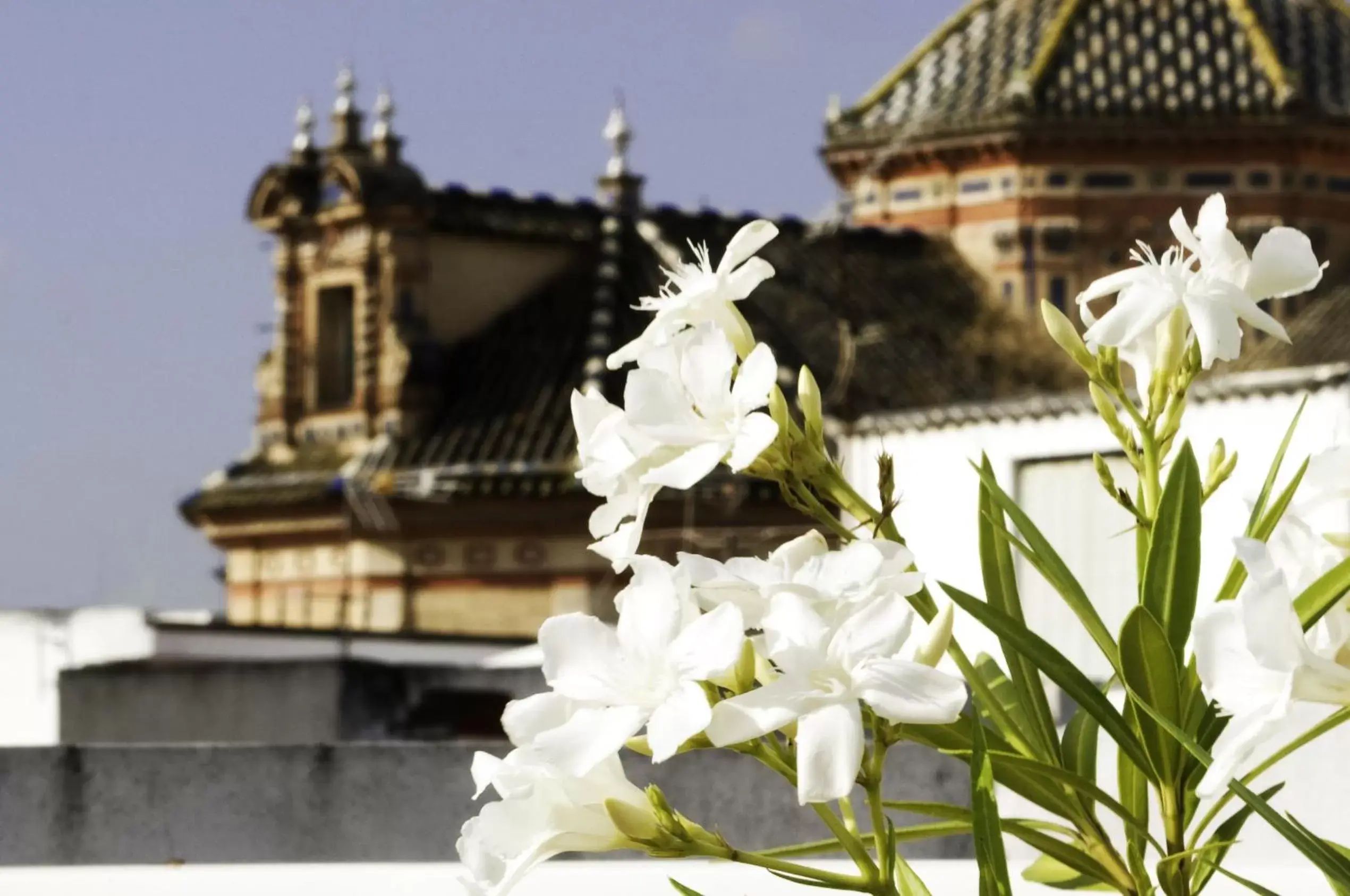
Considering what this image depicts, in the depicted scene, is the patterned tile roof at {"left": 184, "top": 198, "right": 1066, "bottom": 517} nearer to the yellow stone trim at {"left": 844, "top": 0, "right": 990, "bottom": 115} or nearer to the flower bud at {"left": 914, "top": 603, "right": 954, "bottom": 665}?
the yellow stone trim at {"left": 844, "top": 0, "right": 990, "bottom": 115}

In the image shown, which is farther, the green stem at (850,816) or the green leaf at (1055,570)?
the green leaf at (1055,570)

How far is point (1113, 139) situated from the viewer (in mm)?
27766

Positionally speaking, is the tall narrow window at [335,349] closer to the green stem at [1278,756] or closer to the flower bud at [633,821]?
the green stem at [1278,756]

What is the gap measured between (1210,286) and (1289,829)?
0.52m

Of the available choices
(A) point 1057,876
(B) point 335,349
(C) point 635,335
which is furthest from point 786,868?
(B) point 335,349

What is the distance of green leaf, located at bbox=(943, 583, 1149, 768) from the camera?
2.12 m

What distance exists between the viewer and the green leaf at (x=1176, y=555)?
2.17m

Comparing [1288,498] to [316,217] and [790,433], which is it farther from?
[316,217]

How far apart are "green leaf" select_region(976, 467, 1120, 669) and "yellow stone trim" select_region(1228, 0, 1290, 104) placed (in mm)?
26373

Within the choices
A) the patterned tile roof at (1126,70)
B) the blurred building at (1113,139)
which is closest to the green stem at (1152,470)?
the blurred building at (1113,139)

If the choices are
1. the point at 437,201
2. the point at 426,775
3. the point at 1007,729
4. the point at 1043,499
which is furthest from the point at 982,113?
the point at 1007,729

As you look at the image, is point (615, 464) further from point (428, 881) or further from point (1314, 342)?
point (1314, 342)

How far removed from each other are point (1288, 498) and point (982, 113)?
25.9 m

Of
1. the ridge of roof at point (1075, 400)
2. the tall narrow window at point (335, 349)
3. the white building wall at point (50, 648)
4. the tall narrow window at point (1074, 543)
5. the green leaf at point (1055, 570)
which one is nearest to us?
the green leaf at point (1055, 570)
